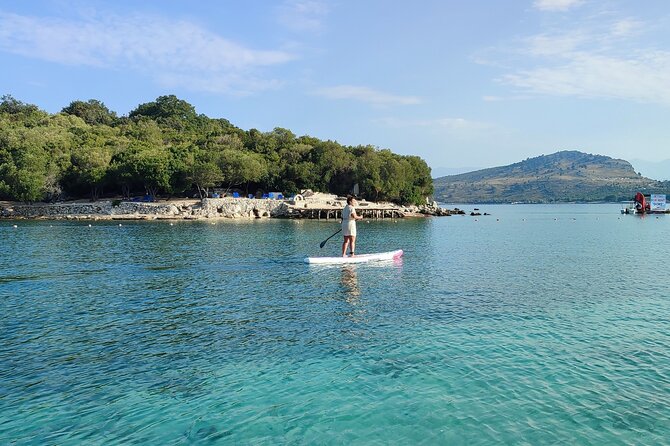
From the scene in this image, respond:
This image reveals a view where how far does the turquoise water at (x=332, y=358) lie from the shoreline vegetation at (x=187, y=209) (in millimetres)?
64484

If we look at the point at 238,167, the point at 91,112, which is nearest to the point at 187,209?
the point at 238,167

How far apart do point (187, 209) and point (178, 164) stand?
9.97 meters

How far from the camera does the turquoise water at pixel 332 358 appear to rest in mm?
9078

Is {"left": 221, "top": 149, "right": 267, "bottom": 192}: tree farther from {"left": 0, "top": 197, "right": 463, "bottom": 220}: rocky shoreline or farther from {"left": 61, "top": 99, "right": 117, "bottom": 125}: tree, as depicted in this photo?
A: {"left": 61, "top": 99, "right": 117, "bottom": 125}: tree

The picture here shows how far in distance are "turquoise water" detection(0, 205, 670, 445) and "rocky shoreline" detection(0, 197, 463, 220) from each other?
6433 cm

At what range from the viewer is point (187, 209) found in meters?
91.5

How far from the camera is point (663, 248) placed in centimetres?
4312

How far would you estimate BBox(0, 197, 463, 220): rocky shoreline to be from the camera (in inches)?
3479

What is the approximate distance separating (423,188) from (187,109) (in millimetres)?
100330

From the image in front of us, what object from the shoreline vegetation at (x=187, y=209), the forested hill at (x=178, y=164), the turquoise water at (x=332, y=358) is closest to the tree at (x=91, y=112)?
the forested hill at (x=178, y=164)

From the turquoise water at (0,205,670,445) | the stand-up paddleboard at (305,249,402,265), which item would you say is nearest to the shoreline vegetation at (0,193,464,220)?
the stand-up paddleboard at (305,249,402,265)

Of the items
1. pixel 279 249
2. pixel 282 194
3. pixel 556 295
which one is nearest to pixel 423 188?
pixel 282 194

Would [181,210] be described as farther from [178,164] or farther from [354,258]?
[354,258]

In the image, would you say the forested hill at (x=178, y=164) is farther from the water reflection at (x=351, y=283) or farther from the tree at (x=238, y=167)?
the water reflection at (x=351, y=283)
